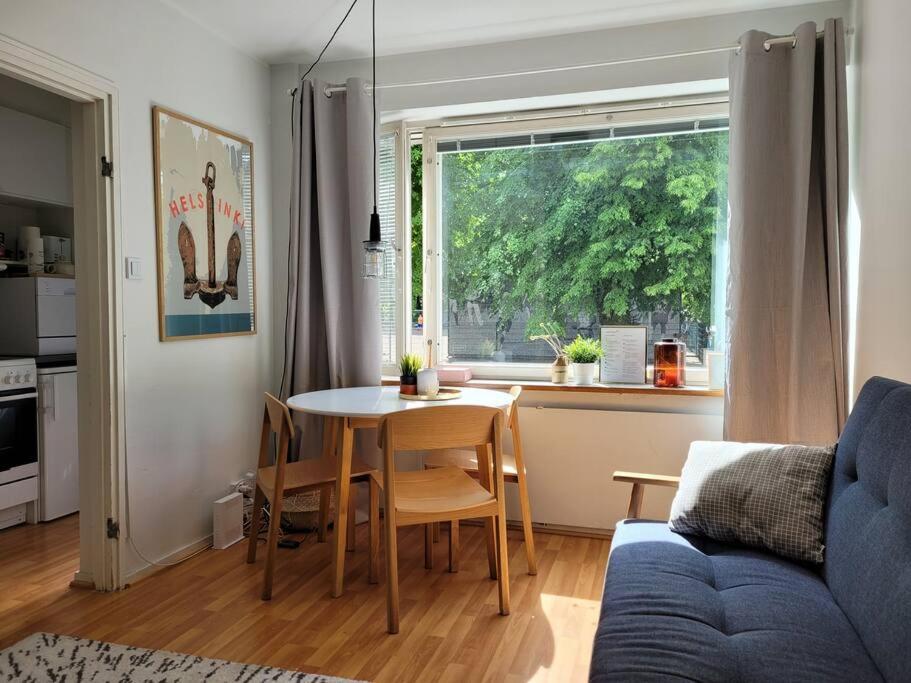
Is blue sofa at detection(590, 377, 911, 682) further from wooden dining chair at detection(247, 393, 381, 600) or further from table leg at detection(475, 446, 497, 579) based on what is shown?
wooden dining chair at detection(247, 393, 381, 600)

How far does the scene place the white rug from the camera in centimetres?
216

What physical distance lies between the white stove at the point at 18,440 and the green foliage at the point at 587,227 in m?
2.29

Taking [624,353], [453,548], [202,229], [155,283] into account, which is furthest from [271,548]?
[624,353]

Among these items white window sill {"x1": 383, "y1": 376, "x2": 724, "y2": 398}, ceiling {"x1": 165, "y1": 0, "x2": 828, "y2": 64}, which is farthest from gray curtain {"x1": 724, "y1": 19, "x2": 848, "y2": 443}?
ceiling {"x1": 165, "y1": 0, "x2": 828, "y2": 64}

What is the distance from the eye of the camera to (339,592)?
2785 mm

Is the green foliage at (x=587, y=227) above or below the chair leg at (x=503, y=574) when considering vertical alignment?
Answer: above

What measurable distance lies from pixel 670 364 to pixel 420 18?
78.9 inches

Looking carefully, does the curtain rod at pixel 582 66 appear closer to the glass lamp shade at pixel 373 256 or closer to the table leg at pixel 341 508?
the glass lamp shade at pixel 373 256

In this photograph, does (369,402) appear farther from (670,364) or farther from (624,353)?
(670,364)

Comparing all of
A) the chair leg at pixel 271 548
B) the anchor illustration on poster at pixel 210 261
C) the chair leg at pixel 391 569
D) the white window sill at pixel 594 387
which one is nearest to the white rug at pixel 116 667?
the chair leg at pixel 391 569

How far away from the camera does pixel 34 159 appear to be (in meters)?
4.21

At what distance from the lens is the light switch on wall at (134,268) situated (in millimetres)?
2916

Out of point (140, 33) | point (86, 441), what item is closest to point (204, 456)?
point (86, 441)

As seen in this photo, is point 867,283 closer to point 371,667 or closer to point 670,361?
point 670,361
